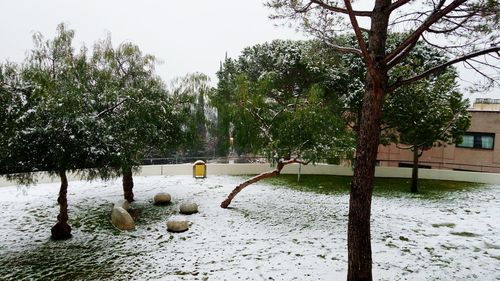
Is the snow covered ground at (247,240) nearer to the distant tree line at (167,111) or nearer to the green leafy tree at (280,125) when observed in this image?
the distant tree line at (167,111)

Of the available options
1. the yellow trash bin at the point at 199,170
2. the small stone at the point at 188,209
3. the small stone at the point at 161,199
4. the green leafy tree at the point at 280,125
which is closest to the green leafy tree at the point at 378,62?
the green leafy tree at the point at 280,125

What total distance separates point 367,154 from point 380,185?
12.0 m

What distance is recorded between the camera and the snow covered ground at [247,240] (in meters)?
6.43

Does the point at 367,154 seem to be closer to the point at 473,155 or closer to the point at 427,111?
the point at 427,111

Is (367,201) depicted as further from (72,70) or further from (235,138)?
(72,70)

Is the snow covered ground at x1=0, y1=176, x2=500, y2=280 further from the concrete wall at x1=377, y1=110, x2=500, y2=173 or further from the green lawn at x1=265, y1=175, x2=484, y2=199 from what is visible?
the concrete wall at x1=377, y1=110, x2=500, y2=173

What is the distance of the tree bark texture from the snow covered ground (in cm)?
113

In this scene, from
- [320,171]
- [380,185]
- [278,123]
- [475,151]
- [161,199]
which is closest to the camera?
[278,123]

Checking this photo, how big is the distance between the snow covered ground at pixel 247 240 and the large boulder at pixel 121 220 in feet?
0.86

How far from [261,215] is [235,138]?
2676mm

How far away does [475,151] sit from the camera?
20.4 metres

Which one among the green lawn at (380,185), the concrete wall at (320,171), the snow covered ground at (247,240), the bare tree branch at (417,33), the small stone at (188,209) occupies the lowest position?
the snow covered ground at (247,240)

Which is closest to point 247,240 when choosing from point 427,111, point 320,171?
point 427,111

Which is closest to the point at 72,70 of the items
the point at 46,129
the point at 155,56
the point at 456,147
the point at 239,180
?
the point at 46,129
